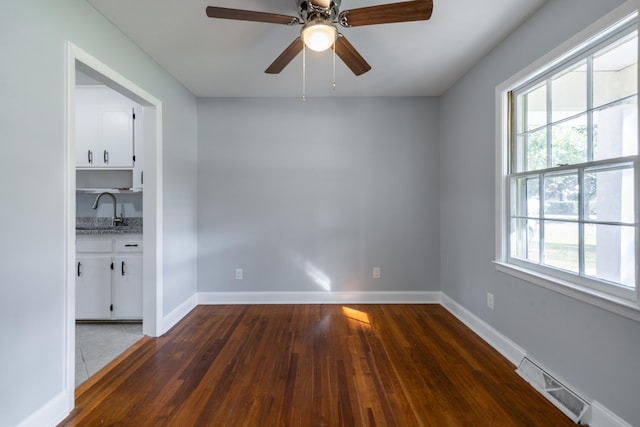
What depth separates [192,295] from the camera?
10.8 feet

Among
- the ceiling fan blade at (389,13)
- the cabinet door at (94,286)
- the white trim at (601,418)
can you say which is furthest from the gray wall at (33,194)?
the white trim at (601,418)

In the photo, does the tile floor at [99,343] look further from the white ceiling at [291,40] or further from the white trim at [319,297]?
the white ceiling at [291,40]

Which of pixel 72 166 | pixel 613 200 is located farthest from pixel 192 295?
pixel 613 200

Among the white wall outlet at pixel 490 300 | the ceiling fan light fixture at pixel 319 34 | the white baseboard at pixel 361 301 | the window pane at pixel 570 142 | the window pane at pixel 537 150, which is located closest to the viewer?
the ceiling fan light fixture at pixel 319 34

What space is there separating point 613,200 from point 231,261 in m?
3.32

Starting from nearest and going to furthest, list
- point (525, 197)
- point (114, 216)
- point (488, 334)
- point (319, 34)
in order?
point (319, 34)
point (525, 197)
point (488, 334)
point (114, 216)

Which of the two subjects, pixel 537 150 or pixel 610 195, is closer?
pixel 610 195

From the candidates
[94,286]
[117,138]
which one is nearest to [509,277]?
[94,286]

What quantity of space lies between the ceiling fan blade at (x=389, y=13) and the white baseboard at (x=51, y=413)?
8.73 ft

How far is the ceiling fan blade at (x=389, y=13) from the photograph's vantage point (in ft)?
4.69

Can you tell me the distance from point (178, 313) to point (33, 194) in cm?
187

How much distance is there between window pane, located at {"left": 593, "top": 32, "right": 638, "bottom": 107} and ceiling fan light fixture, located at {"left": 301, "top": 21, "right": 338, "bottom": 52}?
149 centimetres

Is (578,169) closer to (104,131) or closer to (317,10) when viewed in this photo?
(317,10)

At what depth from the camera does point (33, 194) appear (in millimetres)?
1440
